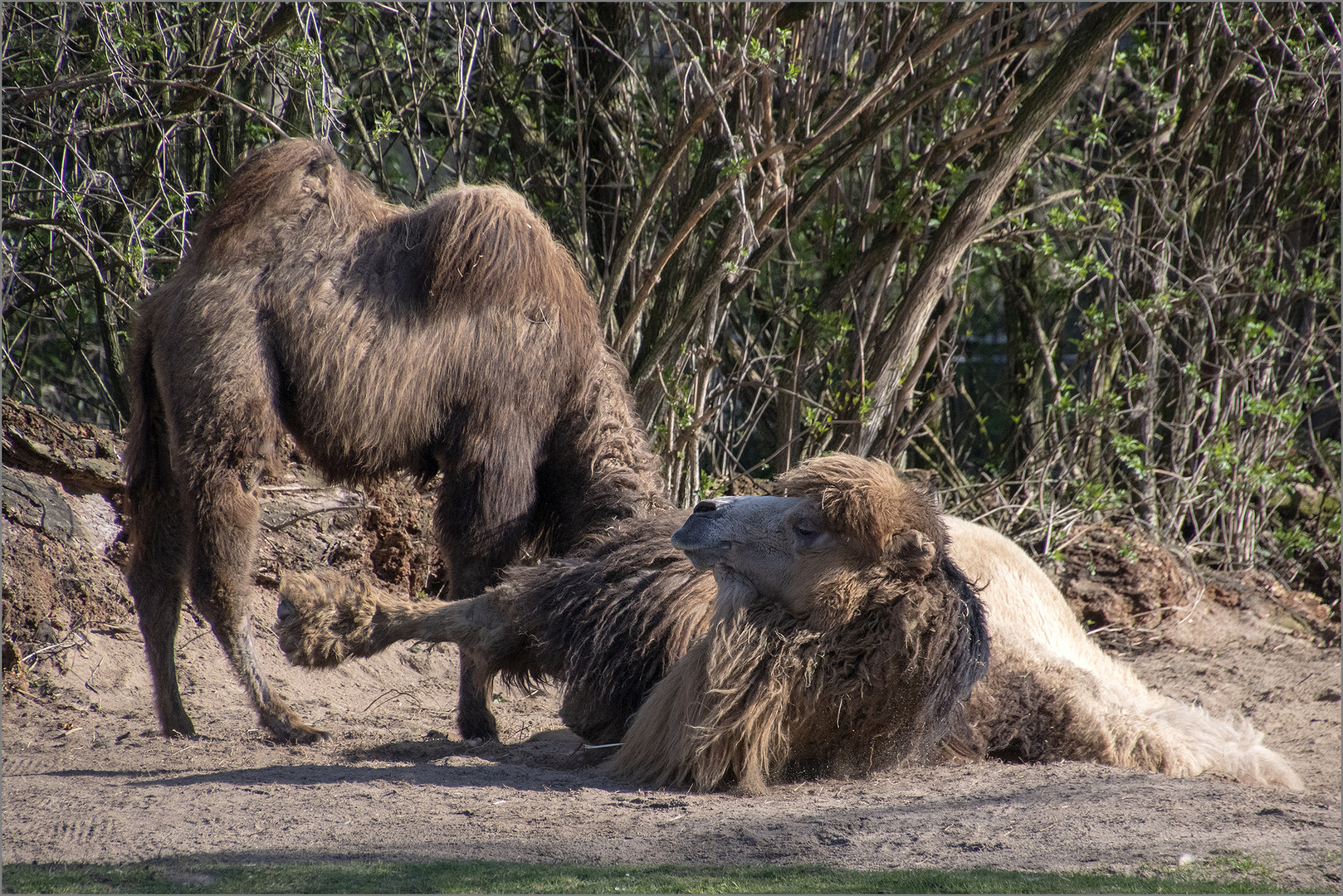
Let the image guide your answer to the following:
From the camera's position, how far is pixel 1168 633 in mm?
6094

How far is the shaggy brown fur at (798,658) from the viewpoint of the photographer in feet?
9.59

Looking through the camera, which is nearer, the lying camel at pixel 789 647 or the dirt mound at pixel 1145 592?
the lying camel at pixel 789 647

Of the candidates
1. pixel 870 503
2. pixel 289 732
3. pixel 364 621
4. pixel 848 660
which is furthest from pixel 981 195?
pixel 289 732

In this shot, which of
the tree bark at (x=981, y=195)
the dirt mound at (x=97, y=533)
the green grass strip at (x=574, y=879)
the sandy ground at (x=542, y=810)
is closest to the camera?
the green grass strip at (x=574, y=879)

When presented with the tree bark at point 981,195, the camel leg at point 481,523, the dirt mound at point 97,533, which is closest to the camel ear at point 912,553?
the camel leg at point 481,523

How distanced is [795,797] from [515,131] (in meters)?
4.43

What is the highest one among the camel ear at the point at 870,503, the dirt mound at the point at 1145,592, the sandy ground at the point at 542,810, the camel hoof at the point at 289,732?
the camel ear at the point at 870,503

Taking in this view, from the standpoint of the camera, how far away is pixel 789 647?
2.95 metres

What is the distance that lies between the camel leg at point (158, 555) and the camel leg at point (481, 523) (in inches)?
38.7

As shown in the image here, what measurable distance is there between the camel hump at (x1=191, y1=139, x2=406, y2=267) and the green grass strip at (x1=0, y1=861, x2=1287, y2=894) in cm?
231

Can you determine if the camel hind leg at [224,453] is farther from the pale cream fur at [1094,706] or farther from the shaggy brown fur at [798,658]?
the pale cream fur at [1094,706]

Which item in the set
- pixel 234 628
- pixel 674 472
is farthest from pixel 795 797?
pixel 674 472

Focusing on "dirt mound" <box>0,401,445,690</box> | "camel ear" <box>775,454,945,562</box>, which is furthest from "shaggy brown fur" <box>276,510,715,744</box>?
"dirt mound" <box>0,401,445,690</box>

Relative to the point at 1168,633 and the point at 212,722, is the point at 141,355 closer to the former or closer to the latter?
the point at 212,722
